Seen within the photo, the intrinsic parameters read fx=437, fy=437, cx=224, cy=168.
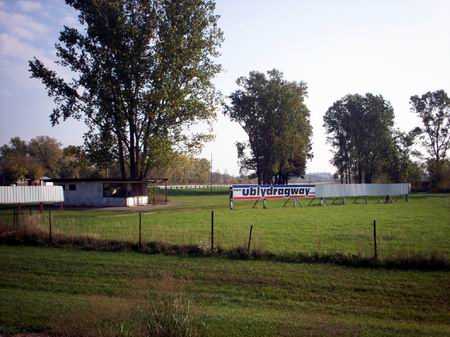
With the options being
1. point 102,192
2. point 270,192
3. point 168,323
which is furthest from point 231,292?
point 102,192

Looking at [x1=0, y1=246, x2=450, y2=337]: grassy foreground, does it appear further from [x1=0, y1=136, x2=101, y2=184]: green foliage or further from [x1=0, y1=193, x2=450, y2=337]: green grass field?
[x1=0, y1=136, x2=101, y2=184]: green foliage

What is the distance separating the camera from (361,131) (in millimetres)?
83500

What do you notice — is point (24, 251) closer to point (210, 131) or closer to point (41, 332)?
point (41, 332)

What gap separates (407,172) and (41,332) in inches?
3172

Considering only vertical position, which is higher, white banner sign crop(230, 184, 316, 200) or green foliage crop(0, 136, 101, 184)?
green foliage crop(0, 136, 101, 184)

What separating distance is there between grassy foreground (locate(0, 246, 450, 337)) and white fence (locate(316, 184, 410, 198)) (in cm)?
3469

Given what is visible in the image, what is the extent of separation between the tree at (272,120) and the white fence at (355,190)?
73.5 ft

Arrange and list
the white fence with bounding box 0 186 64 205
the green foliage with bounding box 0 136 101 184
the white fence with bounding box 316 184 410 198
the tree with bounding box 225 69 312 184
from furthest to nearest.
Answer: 1. the green foliage with bounding box 0 136 101 184
2. the tree with bounding box 225 69 312 184
3. the white fence with bounding box 316 184 410 198
4. the white fence with bounding box 0 186 64 205

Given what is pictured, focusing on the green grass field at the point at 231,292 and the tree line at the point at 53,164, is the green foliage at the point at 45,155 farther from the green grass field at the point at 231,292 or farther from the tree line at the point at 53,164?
the green grass field at the point at 231,292

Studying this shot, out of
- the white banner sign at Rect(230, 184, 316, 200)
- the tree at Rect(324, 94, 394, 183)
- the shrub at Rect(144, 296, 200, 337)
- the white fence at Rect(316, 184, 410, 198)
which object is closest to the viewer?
the shrub at Rect(144, 296, 200, 337)

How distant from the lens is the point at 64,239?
16719mm

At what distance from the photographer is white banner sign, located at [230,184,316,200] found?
39906 mm

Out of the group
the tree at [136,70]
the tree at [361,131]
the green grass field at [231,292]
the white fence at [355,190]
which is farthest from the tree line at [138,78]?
the tree at [361,131]

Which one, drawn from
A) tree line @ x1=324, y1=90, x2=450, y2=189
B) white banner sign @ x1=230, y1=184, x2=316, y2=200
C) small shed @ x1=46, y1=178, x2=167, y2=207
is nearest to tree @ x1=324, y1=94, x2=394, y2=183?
tree line @ x1=324, y1=90, x2=450, y2=189
